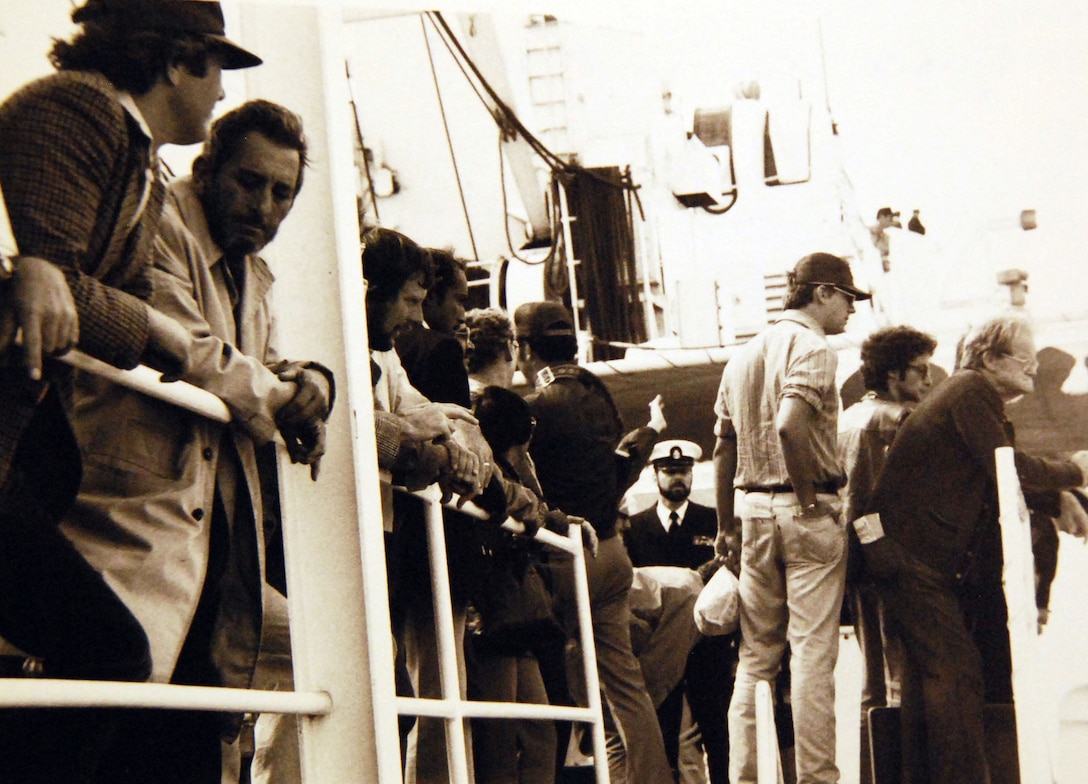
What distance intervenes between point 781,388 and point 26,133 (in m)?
1.07

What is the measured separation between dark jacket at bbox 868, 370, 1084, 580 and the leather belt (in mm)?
49

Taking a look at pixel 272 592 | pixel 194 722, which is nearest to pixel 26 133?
pixel 194 722

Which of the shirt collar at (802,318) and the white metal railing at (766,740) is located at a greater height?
the shirt collar at (802,318)

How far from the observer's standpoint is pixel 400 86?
1.54m

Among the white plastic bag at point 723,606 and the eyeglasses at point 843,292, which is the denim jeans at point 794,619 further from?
the eyeglasses at point 843,292

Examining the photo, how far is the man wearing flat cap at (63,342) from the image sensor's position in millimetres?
663

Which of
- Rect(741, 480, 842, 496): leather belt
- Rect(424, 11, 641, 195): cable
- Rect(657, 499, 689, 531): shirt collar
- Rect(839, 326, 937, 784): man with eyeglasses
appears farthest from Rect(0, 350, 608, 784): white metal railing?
Rect(424, 11, 641, 195): cable

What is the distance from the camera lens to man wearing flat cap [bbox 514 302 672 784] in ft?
5.55

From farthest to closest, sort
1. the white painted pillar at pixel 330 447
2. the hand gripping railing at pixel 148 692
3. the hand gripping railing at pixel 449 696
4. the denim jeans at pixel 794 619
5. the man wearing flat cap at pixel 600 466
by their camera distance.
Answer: the man wearing flat cap at pixel 600 466, the denim jeans at pixel 794 619, the hand gripping railing at pixel 449 696, the white painted pillar at pixel 330 447, the hand gripping railing at pixel 148 692

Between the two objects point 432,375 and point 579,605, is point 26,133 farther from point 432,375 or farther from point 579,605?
point 579,605

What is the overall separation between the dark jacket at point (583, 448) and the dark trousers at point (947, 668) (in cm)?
37

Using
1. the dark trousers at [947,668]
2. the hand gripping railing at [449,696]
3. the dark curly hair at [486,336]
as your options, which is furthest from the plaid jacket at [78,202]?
the dark trousers at [947,668]

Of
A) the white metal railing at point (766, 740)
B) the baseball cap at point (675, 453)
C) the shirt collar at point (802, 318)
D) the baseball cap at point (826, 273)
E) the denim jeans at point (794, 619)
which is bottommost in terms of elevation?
the white metal railing at point (766, 740)

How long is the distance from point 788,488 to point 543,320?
375 millimetres
